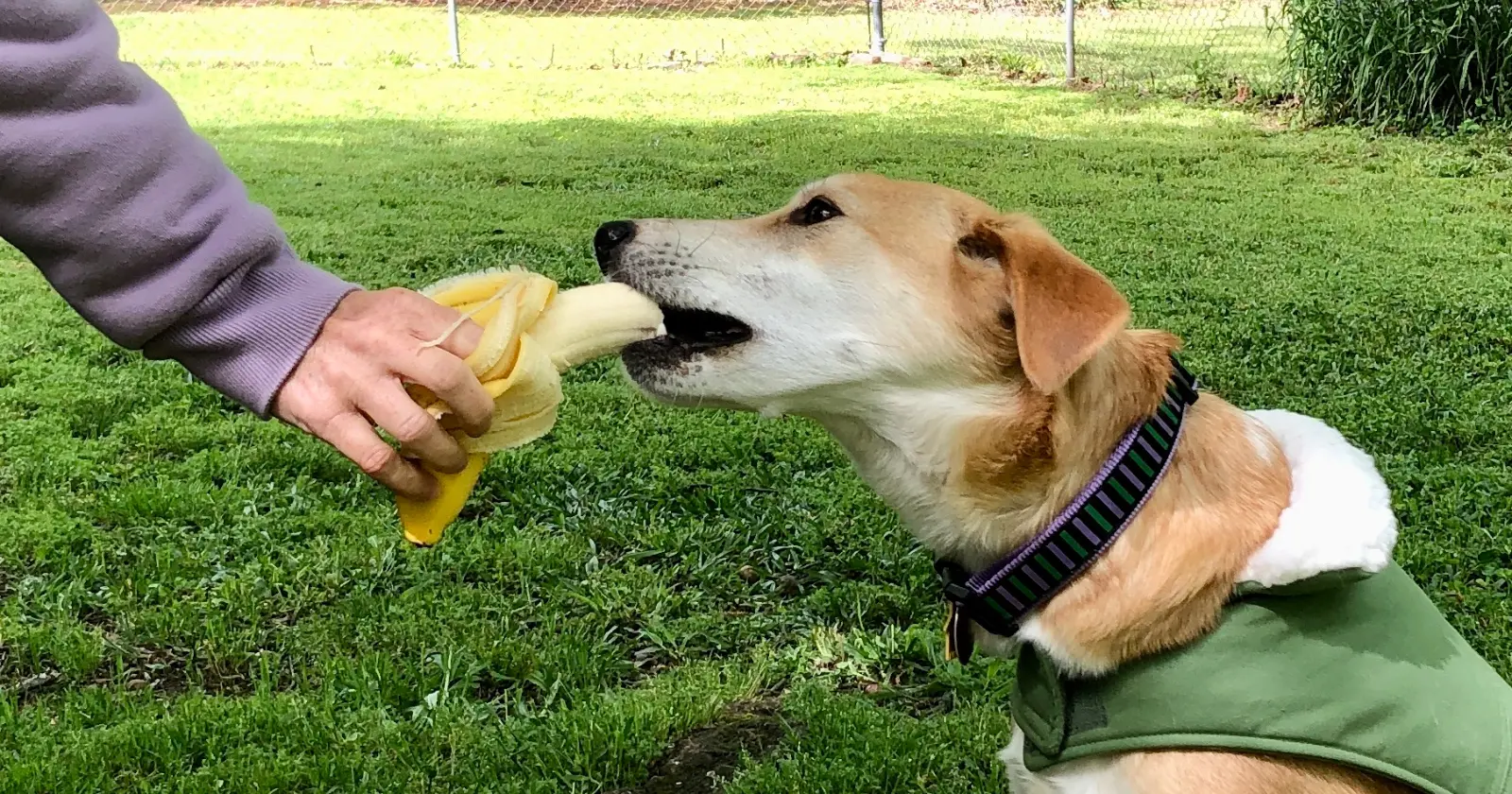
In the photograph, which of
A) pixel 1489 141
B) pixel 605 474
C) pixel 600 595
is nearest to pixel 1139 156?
pixel 1489 141

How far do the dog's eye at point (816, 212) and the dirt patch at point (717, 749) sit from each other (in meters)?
Answer: 1.36

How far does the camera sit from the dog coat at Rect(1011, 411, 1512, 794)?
6.82 ft

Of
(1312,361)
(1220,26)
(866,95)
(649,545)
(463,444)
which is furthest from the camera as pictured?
(1220,26)

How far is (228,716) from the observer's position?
3.17 meters

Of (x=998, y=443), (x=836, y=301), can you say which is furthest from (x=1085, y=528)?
(x=836, y=301)

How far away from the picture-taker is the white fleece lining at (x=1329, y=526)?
2.05 metres

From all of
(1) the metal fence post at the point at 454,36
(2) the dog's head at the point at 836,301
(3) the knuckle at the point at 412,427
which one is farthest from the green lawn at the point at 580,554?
(1) the metal fence post at the point at 454,36

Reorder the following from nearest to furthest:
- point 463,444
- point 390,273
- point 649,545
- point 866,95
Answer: point 463,444, point 649,545, point 390,273, point 866,95

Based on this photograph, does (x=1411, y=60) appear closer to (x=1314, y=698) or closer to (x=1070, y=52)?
(x=1070, y=52)

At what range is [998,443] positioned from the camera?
2.37 meters

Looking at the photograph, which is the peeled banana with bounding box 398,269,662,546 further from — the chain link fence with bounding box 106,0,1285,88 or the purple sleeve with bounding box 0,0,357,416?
the chain link fence with bounding box 106,0,1285,88

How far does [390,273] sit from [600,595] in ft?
12.1

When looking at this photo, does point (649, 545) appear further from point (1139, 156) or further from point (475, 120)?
point (475, 120)

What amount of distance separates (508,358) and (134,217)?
630 mm
